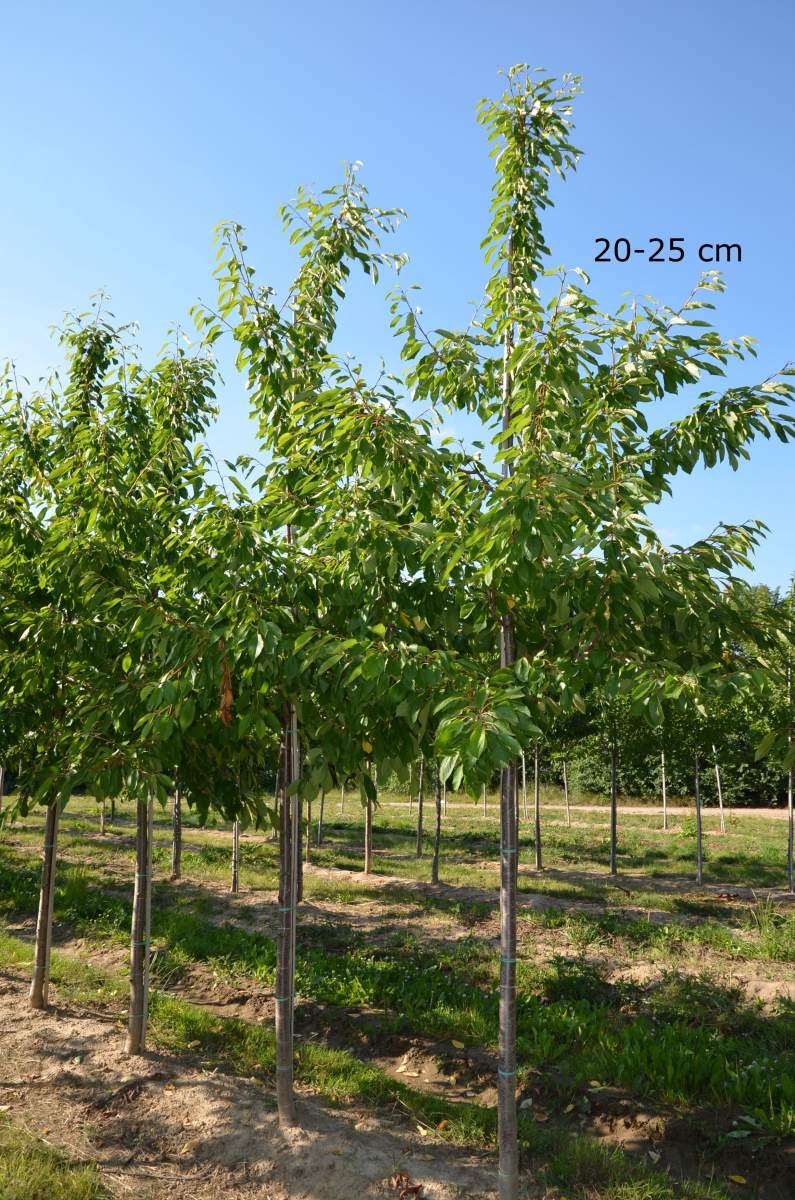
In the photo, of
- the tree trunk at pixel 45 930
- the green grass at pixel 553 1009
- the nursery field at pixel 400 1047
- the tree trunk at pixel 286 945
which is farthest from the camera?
the tree trunk at pixel 45 930

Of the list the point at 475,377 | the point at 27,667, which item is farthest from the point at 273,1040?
the point at 475,377

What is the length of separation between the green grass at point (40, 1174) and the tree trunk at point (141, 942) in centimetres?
147

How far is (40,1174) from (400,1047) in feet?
11.0

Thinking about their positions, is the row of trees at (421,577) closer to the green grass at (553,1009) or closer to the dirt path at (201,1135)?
the dirt path at (201,1135)

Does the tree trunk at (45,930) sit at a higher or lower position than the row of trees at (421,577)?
lower

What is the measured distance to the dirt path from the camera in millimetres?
4660

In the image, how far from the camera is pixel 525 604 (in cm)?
440

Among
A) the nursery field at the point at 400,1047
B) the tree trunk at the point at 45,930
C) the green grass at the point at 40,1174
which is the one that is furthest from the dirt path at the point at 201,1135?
Result: the tree trunk at the point at 45,930

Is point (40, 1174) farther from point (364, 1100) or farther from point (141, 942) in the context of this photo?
point (364, 1100)

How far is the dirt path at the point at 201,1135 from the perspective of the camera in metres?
4.66

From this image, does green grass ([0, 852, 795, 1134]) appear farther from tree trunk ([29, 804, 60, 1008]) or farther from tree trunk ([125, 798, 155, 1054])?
tree trunk ([125, 798, 155, 1054])

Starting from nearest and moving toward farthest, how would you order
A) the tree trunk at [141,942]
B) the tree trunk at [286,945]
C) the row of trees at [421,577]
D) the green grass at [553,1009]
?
the row of trees at [421,577]
the tree trunk at [286,945]
the green grass at [553,1009]
the tree trunk at [141,942]

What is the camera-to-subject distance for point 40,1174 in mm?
4441

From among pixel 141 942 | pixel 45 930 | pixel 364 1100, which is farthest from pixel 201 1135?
pixel 45 930
